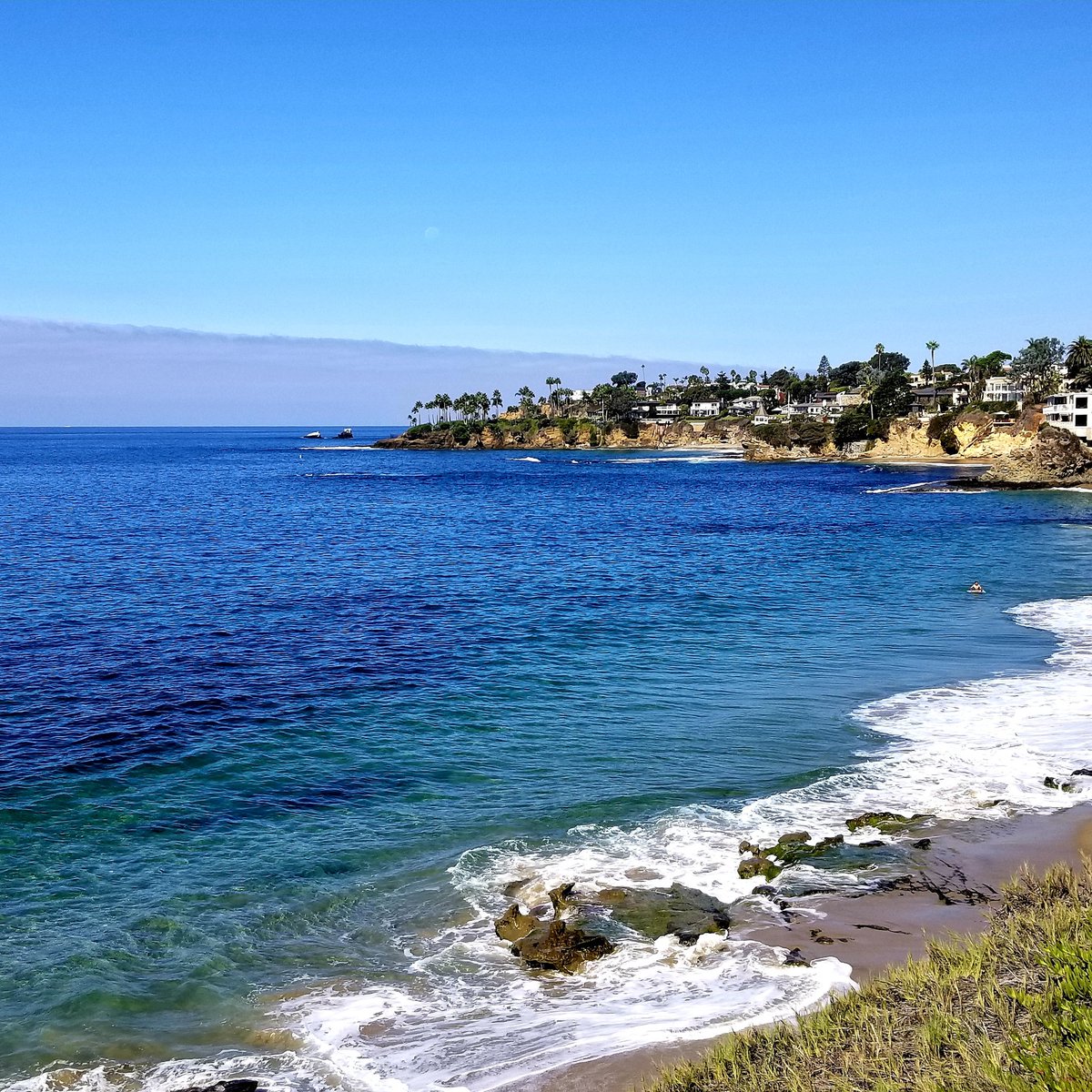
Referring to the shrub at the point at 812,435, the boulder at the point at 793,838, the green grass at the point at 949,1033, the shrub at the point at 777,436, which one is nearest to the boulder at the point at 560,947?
the green grass at the point at 949,1033

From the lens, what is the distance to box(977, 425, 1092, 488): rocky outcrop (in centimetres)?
10881

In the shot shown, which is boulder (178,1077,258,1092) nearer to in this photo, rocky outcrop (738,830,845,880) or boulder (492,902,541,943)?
boulder (492,902,541,943)

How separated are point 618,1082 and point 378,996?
156 inches

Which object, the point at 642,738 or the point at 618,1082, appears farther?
the point at 642,738

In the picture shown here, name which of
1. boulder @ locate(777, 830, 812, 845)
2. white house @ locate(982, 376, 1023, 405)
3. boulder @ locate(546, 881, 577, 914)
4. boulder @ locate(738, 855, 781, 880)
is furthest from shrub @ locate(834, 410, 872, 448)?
boulder @ locate(546, 881, 577, 914)

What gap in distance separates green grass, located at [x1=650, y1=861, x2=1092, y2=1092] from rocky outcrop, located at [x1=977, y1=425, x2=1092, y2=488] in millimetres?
108251

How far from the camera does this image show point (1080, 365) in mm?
142250

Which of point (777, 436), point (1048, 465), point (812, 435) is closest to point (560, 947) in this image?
point (1048, 465)

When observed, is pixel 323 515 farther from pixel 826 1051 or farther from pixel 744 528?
pixel 826 1051

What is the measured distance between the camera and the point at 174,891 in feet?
55.0

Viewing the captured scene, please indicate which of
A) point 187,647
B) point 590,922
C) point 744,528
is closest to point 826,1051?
point 590,922

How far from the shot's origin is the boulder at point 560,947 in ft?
46.6

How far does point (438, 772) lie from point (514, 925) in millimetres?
7749

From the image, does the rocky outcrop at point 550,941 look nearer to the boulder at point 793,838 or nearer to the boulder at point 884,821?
the boulder at point 793,838
